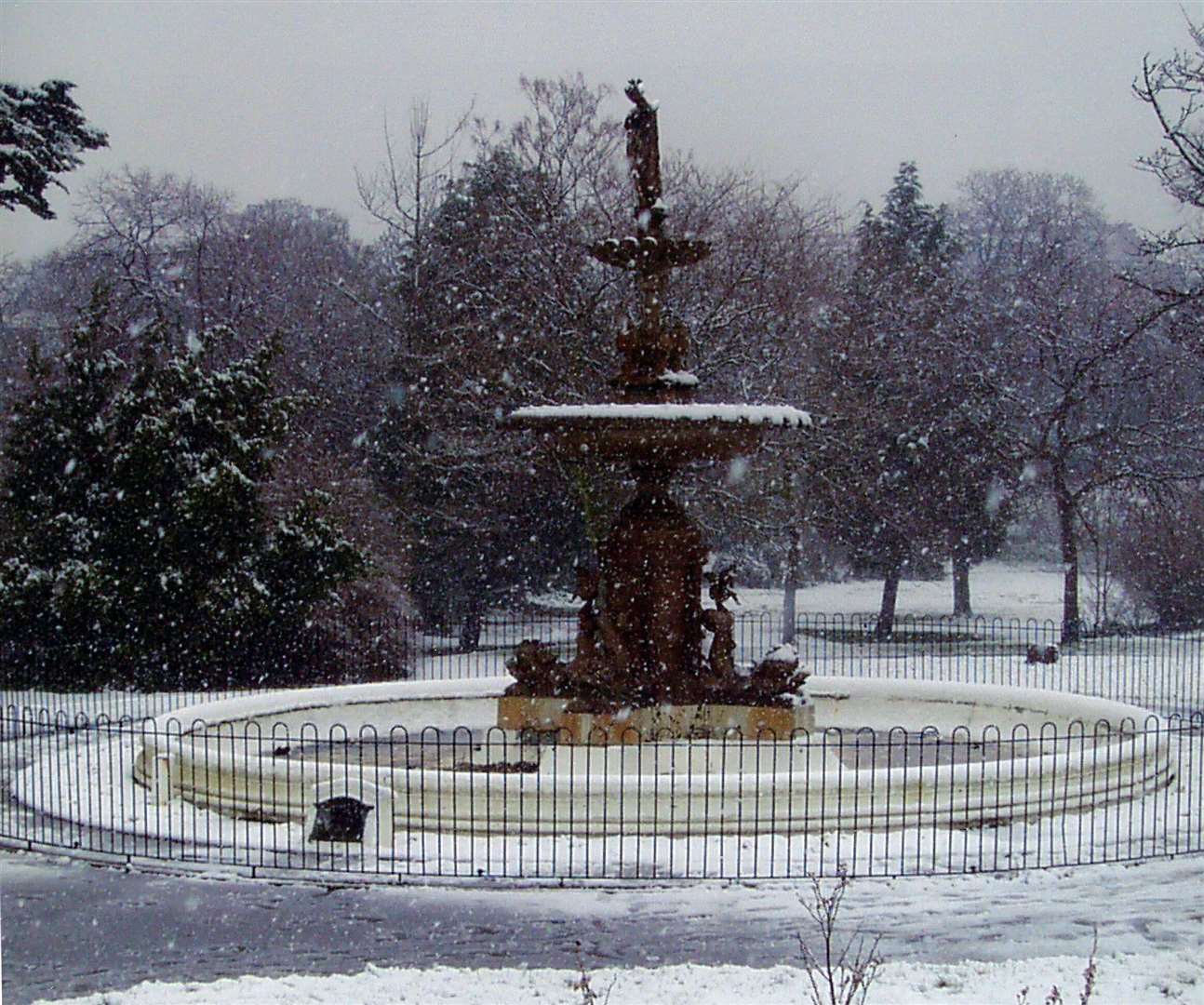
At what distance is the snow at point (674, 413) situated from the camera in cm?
1289

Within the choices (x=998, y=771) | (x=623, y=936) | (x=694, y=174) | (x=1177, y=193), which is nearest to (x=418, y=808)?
(x=623, y=936)

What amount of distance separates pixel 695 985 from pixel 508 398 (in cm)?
2016

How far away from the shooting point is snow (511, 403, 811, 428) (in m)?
12.9

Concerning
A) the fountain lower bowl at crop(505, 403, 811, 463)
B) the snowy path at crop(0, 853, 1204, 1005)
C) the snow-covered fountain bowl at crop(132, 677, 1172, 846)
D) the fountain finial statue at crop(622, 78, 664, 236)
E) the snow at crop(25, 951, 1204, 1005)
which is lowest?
the snowy path at crop(0, 853, 1204, 1005)

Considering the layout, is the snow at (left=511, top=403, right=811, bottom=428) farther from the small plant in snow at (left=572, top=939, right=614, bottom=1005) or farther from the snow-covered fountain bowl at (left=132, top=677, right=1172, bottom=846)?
the small plant in snow at (left=572, top=939, right=614, bottom=1005)

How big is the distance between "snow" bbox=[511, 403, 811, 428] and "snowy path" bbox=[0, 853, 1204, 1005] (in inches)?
174

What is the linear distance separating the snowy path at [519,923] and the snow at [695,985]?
0.29 m

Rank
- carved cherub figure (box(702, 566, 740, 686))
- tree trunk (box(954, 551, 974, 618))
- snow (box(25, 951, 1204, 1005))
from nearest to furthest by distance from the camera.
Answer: snow (box(25, 951, 1204, 1005)), carved cherub figure (box(702, 566, 740, 686)), tree trunk (box(954, 551, 974, 618))

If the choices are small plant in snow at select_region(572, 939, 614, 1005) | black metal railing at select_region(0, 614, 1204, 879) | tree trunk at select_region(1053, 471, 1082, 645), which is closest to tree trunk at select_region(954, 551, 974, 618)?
tree trunk at select_region(1053, 471, 1082, 645)

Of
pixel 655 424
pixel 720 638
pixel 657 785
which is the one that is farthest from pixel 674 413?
pixel 657 785

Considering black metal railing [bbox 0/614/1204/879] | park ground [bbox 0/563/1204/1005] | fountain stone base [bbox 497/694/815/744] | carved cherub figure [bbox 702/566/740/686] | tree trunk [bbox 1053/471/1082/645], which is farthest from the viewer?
tree trunk [bbox 1053/471/1082/645]

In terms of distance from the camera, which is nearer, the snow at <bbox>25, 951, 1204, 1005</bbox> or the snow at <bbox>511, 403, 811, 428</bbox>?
the snow at <bbox>25, 951, 1204, 1005</bbox>

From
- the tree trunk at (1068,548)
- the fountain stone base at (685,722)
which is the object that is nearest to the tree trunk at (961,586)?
the tree trunk at (1068,548)

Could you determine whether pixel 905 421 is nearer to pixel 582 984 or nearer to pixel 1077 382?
pixel 1077 382
